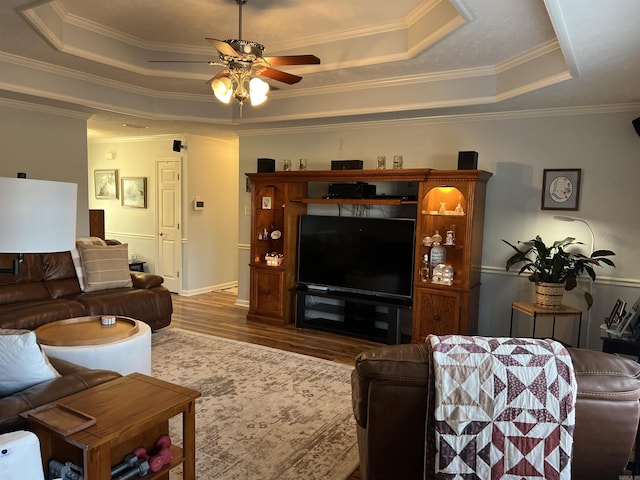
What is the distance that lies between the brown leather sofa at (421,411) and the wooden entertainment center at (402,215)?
2.72 m

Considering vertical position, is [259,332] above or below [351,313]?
below

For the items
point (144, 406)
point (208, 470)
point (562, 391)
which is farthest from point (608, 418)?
point (208, 470)

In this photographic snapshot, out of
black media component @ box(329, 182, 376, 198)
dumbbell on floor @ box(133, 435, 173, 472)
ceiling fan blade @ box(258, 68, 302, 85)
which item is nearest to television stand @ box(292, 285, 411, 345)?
black media component @ box(329, 182, 376, 198)

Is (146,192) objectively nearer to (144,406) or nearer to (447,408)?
(144,406)

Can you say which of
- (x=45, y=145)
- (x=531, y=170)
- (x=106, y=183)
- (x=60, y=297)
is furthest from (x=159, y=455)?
(x=106, y=183)

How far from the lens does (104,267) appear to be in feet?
15.8

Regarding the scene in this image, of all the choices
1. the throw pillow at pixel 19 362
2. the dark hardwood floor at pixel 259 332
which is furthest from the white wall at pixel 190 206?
the throw pillow at pixel 19 362

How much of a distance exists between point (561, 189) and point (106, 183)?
6814mm

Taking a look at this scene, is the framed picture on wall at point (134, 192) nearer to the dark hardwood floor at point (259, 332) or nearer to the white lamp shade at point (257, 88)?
the dark hardwood floor at point (259, 332)

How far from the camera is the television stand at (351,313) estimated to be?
4.77m

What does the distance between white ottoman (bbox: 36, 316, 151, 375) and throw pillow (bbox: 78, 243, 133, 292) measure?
3.91 feet

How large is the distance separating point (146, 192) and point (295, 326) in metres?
3.59

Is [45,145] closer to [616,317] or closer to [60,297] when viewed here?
[60,297]

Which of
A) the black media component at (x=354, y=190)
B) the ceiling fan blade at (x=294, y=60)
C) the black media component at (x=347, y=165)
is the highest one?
the ceiling fan blade at (x=294, y=60)
